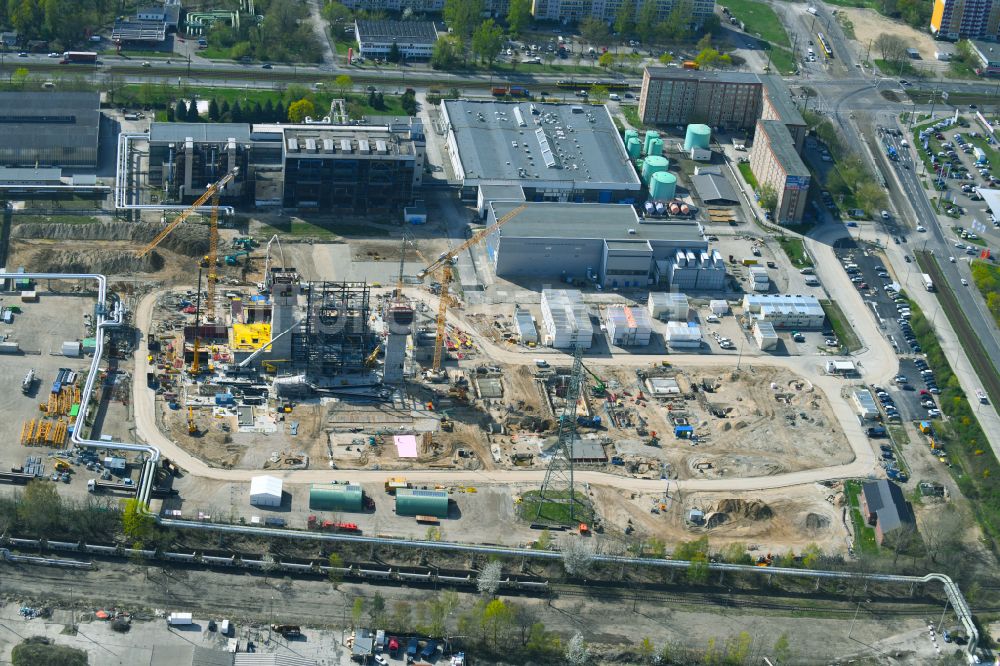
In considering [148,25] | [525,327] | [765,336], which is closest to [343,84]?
[148,25]

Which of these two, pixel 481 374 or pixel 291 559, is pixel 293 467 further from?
pixel 481 374

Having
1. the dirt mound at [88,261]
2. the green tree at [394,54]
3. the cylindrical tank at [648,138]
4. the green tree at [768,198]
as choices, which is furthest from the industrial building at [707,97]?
the dirt mound at [88,261]

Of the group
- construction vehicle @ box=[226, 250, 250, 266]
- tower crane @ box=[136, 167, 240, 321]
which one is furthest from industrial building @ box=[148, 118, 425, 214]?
construction vehicle @ box=[226, 250, 250, 266]

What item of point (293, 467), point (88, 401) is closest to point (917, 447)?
point (293, 467)

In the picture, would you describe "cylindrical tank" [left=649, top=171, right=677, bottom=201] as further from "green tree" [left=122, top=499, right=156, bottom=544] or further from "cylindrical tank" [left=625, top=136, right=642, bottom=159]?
"green tree" [left=122, top=499, right=156, bottom=544]

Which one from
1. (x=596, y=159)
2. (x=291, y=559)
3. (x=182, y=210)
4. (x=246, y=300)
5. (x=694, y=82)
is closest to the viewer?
(x=291, y=559)

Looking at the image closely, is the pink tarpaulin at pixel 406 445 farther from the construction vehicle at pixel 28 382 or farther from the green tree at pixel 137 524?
the construction vehicle at pixel 28 382
